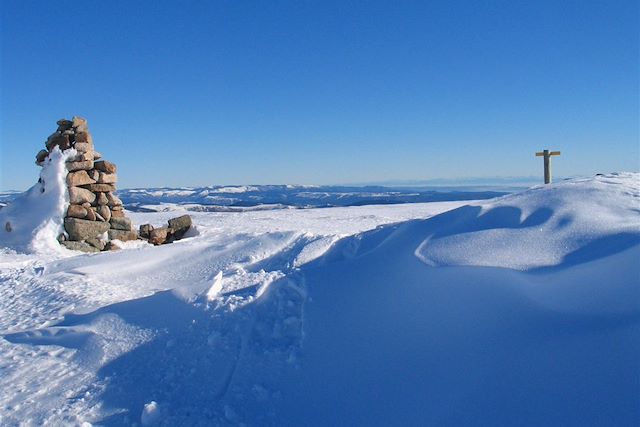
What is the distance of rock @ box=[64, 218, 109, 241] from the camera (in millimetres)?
9180

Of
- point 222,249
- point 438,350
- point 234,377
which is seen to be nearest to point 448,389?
point 438,350

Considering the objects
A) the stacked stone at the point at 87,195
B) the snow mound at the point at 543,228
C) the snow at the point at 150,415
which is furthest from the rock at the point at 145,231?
the snow at the point at 150,415

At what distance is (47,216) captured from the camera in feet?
30.0

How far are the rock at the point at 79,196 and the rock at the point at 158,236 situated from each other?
5.20ft

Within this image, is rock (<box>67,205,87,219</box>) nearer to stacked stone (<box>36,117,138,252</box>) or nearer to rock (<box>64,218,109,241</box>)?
stacked stone (<box>36,117,138,252</box>)

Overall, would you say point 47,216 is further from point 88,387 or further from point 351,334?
point 351,334

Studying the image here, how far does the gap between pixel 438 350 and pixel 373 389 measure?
0.52 metres

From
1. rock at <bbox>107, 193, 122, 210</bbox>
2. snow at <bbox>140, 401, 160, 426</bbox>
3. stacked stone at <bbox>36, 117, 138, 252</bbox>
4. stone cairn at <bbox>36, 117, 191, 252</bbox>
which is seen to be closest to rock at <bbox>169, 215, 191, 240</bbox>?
stone cairn at <bbox>36, 117, 191, 252</bbox>

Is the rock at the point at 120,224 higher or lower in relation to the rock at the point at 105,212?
lower

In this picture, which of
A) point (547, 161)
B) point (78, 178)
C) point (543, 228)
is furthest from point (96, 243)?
point (547, 161)

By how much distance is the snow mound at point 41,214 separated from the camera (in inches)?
345

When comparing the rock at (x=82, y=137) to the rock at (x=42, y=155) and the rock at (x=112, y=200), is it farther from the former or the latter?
the rock at (x=112, y=200)

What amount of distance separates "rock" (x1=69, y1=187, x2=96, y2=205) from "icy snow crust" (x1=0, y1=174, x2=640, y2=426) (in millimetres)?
4507

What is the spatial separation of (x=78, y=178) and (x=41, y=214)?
103cm
